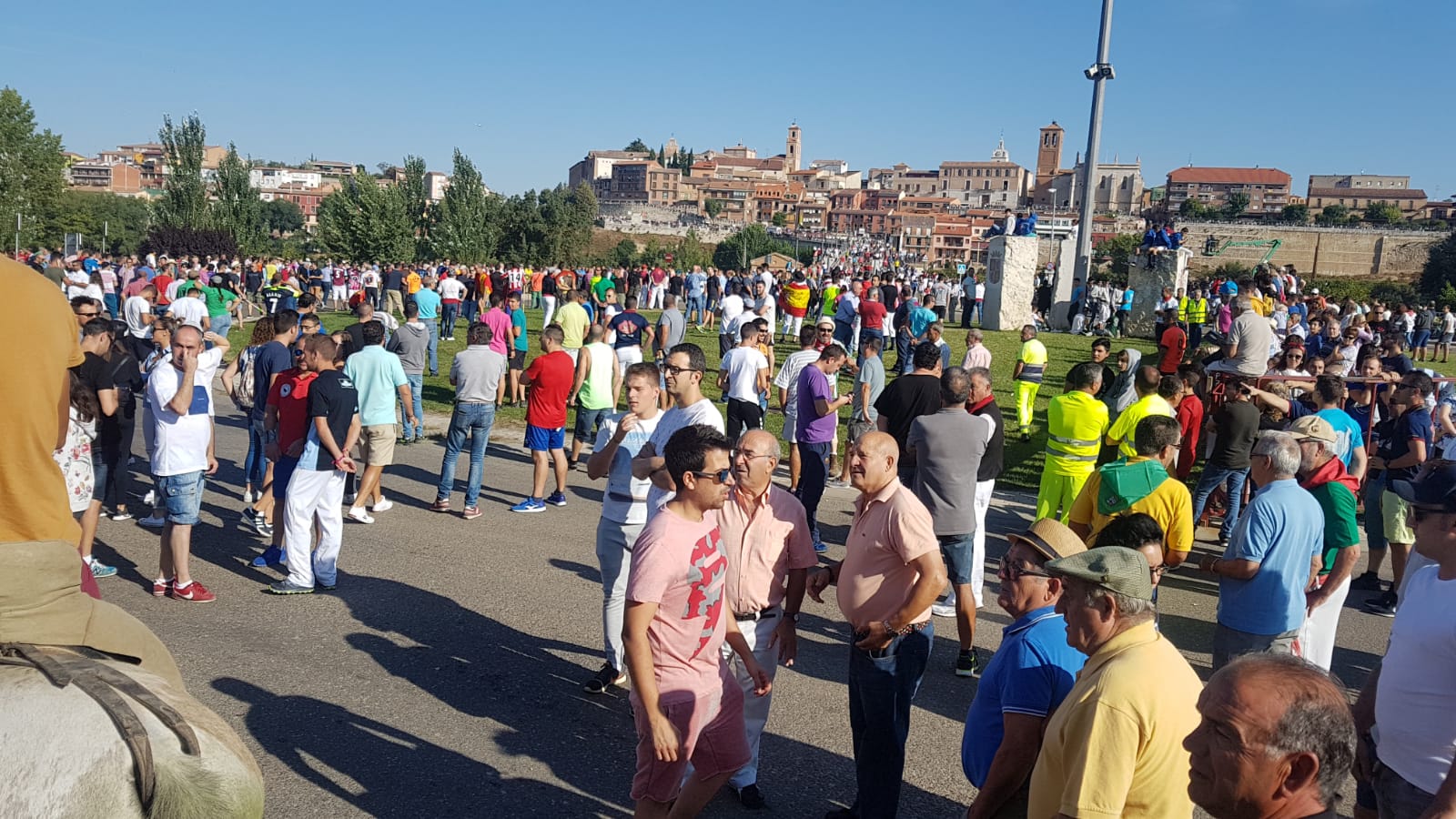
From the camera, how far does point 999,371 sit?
63.3 ft

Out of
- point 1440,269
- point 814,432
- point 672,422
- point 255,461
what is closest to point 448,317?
point 255,461

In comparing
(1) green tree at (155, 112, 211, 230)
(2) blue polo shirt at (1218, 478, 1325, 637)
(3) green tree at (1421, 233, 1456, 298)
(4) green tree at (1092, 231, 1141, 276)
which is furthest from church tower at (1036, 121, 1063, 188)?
(2) blue polo shirt at (1218, 478, 1325, 637)

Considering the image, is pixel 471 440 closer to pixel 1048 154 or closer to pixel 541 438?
pixel 541 438

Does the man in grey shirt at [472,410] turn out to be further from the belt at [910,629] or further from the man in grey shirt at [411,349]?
the belt at [910,629]

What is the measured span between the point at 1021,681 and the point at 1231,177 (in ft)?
571

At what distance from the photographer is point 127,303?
1464cm

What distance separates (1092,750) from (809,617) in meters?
4.43

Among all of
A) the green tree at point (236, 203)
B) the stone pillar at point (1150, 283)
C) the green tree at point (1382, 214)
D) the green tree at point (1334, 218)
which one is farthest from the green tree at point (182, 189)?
the green tree at point (1382, 214)

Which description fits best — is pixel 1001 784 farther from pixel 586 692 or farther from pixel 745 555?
pixel 586 692

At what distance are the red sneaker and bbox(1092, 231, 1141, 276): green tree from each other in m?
86.5

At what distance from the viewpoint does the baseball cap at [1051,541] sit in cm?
324

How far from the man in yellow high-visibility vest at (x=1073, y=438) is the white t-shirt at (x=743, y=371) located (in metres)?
3.21

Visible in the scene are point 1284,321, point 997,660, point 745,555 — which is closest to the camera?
point 997,660

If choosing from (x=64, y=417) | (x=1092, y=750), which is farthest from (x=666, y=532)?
(x=64, y=417)
